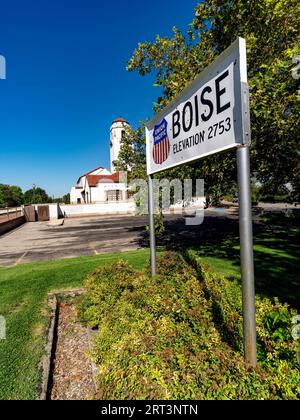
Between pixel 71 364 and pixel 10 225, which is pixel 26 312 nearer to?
pixel 71 364

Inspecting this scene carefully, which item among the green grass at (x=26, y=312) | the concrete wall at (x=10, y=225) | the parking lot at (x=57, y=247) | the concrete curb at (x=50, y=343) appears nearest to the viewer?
the concrete curb at (x=50, y=343)

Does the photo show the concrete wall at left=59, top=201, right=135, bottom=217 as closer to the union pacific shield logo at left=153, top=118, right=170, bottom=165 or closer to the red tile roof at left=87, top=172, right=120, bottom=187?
the red tile roof at left=87, top=172, right=120, bottom=187

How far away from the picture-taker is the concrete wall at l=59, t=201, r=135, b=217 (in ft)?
112

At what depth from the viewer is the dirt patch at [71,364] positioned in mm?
3234

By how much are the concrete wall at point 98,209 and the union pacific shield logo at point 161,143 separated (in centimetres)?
2954

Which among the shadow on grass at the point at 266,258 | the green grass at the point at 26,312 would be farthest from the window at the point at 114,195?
the green grass at the point at 26,312

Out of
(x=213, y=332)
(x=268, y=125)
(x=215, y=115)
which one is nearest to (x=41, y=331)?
(x=213, y=332)

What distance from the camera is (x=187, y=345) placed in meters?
2.65

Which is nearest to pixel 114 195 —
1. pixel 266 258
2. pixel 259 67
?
pixel 266 258

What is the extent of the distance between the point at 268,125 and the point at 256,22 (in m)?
2.73

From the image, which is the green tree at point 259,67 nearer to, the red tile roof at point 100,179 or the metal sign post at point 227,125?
the metal sign post at point 227,125

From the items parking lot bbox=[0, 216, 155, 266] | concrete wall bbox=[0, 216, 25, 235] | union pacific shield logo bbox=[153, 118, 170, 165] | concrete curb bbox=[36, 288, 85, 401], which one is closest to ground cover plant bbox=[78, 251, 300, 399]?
concrete curb bbox=[36, 288, 85, 401]

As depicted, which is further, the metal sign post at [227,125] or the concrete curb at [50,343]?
the concrete curb at [50,343]
